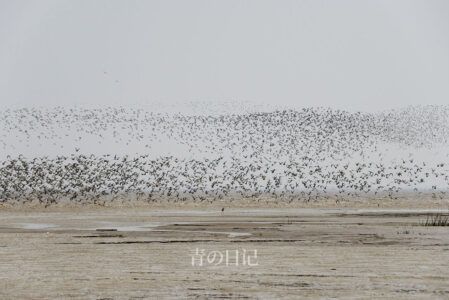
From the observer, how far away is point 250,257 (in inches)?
1110

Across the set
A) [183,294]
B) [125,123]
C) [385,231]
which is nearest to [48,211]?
[385,231]

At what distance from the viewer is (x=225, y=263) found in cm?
2670

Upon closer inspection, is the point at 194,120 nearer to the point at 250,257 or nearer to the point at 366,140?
the point at 366,140

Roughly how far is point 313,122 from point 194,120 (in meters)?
24.3

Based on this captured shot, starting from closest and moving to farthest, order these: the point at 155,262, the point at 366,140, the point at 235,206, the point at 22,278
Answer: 1. the point at 22,278
2. the point at 155,262
3. the point at 235,206
4. the point at 366,140

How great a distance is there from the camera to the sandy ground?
2144 cm

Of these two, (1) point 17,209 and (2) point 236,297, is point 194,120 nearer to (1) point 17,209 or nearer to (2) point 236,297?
(1) point 17,209

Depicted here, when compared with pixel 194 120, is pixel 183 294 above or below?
below

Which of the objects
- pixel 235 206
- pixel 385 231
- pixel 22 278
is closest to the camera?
pixel 22 278

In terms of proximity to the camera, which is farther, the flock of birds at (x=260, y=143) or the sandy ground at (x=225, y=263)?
the flock of birds at (x=260, y=143)

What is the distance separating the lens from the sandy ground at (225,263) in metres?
21.4

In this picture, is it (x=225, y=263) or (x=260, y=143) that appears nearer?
(x=225, y=263)

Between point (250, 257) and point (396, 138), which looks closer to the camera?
point (250, 257)

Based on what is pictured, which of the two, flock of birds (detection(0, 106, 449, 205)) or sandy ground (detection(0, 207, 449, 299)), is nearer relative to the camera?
sandy ground (detection(0, 207, 449, 299))
